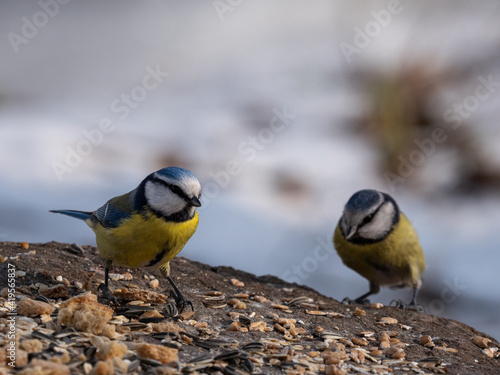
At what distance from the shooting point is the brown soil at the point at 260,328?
4.98 ft

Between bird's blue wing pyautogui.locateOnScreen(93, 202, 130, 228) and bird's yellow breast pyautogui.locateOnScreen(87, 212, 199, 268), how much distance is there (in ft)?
0.09

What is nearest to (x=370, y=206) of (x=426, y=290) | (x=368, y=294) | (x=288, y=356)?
(x=368, y=294)

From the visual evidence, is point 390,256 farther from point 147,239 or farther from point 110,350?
point 110,350

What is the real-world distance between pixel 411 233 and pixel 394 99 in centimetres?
180

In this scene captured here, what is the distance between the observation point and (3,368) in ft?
4.04

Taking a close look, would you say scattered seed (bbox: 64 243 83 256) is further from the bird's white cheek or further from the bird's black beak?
the bird's white cheek

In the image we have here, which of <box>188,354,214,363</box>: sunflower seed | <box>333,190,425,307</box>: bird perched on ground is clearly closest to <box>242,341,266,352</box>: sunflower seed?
<box>188,354,214,363</box>: sunflower seed

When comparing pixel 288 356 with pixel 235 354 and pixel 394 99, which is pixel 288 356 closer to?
pixel 235 354

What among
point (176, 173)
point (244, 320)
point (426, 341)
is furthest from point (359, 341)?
point (176, 173)

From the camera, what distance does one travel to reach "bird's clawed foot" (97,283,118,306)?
189cm

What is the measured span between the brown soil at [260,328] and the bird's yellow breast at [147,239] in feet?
0.51

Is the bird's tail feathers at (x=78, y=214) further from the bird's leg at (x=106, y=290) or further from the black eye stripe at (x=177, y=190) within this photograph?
the black eye stripe at (x=177, y=190)

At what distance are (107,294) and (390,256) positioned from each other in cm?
148

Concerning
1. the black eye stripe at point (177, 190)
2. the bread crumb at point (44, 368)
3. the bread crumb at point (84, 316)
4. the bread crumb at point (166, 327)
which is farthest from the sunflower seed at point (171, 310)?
the bread crumb at point (44, 368)
